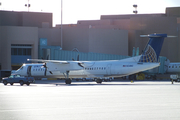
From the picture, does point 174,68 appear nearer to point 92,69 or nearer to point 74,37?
point 74,37

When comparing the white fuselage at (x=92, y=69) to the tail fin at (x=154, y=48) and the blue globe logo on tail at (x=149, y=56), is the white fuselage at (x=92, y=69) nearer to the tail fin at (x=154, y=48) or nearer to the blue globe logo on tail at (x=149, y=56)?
the blue globe logo on tail at (x=149, y=56)

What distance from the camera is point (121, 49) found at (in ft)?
255

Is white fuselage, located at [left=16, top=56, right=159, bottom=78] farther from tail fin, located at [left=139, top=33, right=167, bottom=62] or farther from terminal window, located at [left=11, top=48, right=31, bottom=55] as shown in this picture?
terminal window, located at [left=11, top=48, right=31, bottom=55]

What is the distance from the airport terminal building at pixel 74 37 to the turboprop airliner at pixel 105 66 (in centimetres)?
1776

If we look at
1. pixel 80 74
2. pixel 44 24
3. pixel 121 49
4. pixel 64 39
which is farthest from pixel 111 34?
pixel 80 74

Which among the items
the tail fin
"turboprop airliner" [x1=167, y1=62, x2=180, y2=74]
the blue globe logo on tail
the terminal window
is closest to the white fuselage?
the blue globe logo on tail

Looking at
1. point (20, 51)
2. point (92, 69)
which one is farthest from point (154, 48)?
point (20, 51)

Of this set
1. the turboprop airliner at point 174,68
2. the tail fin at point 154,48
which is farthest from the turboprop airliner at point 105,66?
the turboprop airliner at point 174,68

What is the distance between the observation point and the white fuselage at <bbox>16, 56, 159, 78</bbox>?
3980 centimetres

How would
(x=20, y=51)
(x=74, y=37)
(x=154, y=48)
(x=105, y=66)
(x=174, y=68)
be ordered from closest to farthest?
(x=154, y=48)
(x=105, y=66)
(x=20, y=51)
(x=174, y=68)
(x=74, y=37)

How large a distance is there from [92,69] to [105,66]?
215 cm

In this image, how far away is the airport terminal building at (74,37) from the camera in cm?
6500

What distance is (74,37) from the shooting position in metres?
75.8

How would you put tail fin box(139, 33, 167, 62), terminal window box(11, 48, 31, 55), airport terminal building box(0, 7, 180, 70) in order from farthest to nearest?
terminal window box(11, 48, 31, 55) → airport terminal building box(0, 7, 180, 70) → tail fin box(139, 33, 167, 62)
